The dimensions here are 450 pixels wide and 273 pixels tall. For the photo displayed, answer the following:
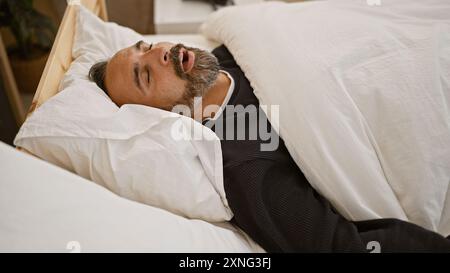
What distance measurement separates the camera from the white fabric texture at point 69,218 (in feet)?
2.02

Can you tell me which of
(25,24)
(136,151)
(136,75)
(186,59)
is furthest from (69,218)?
(25,24)

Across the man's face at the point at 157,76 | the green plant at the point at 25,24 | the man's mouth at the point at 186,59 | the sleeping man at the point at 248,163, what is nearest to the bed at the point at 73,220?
the sleeping man at the point at 248,163

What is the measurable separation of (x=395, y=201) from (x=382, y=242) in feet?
0.38

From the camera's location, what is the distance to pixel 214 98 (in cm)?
119

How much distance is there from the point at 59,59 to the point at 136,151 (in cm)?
49

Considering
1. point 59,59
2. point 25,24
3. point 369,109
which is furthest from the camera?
point 25,24

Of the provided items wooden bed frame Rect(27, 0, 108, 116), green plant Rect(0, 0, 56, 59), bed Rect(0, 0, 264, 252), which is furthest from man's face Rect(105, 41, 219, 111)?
green plant Rect(0, 0, 56, 59)

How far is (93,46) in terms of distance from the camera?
123cm

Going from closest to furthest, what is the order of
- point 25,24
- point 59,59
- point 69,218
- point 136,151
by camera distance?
1. point 69,218
2. point 136,151
3. point 59,59
4. point 25,24

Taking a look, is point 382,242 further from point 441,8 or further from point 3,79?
point 3,79

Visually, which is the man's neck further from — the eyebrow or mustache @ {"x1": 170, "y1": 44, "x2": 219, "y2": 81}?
the eyebrow

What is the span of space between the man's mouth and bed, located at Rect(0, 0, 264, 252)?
556mm

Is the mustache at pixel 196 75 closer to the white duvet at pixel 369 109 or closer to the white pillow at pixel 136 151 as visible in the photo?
the white duvet at pixel 369 109

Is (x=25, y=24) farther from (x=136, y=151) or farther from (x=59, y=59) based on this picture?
(x=136, y=151)
